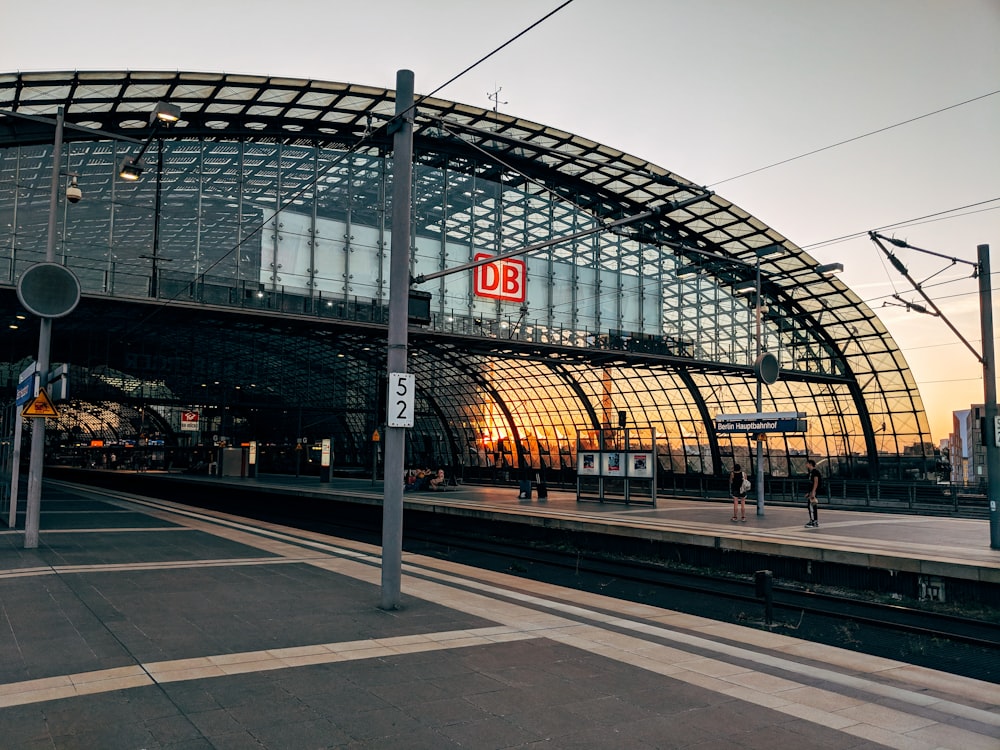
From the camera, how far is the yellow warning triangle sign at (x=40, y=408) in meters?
16.1

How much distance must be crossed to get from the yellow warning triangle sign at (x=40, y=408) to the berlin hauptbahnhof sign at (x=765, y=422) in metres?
20.0

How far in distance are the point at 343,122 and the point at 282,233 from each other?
684 centimetres

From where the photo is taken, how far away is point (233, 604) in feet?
35.1

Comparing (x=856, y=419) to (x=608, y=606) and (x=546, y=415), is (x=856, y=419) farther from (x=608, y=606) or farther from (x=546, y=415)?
(x=608, y=606)

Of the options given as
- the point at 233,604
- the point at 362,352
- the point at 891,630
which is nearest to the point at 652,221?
Result: the point at 362,352

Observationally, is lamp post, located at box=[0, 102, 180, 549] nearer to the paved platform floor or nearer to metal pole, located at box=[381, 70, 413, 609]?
metal pole, located at box=[381, 70, 413, 609]

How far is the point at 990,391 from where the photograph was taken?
18.1m

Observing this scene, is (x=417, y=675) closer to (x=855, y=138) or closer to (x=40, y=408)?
(x=40, y=408)

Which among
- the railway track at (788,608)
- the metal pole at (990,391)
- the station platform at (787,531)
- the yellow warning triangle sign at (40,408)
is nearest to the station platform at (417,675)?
the railway track at (788,608)

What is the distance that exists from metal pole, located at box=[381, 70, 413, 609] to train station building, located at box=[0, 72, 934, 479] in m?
5.06

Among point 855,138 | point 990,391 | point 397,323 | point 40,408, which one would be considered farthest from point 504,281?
point 397,323

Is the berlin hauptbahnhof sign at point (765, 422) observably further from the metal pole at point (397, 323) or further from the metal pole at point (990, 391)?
the metal pole at point (397, 323)

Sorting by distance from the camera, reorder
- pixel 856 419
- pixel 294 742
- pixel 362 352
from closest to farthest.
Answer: pixel 294 742 < pixel 856 419 < pixel 362 352

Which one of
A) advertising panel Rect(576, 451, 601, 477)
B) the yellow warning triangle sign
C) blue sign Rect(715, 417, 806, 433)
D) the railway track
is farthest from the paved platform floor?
the yellow warning triangle sign
